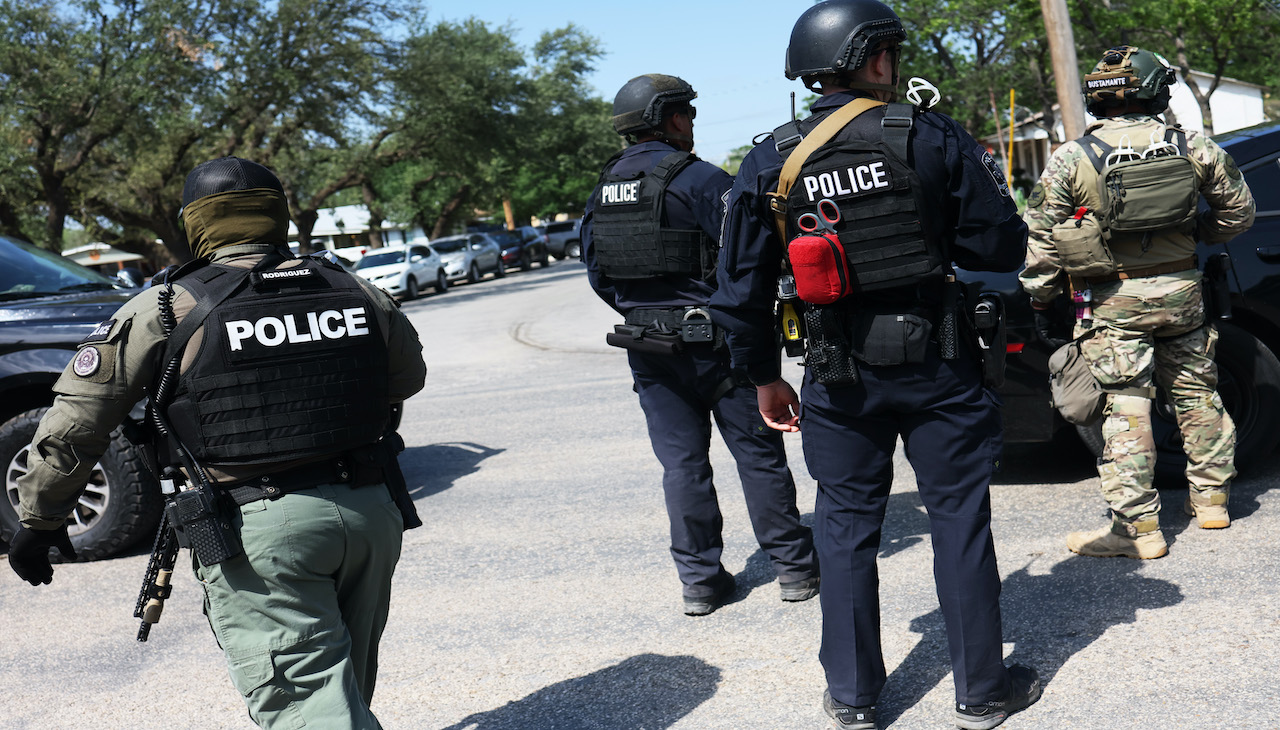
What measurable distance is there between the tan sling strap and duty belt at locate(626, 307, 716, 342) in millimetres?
928

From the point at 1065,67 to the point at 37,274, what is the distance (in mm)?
8567

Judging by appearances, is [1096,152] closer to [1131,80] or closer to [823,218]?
[1131,80]

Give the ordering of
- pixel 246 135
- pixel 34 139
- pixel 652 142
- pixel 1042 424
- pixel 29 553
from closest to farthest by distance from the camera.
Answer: pixel 29 553
pixel 652 142
pixel 1042 424
pixel 34 139
pixel 246 135

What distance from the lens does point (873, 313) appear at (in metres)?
2.96

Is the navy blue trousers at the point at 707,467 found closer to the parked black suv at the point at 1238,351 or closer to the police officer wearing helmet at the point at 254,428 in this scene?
the parked black suv at the point at 1238,351

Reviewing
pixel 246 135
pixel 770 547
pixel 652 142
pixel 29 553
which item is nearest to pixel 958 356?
pixel 770 547

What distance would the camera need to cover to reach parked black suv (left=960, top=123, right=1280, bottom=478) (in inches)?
185

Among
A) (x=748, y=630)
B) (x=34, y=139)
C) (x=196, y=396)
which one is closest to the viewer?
(x=196, y=396)

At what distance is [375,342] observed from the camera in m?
2.67

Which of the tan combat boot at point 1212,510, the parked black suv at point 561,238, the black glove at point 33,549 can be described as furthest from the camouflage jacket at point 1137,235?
the parked black suv at point 561,238

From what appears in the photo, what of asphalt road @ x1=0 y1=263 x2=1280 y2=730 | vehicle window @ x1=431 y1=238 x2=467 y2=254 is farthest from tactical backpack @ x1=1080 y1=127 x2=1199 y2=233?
vehicle window @ x1=431 y1=238 x2=467 y2=254

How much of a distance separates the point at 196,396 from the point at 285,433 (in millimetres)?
218

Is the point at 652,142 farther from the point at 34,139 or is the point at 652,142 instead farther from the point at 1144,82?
the point at 34,139

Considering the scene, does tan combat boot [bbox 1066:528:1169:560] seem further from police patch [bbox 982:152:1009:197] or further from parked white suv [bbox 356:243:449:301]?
parked white suv [bbox 356:243:449:301]
